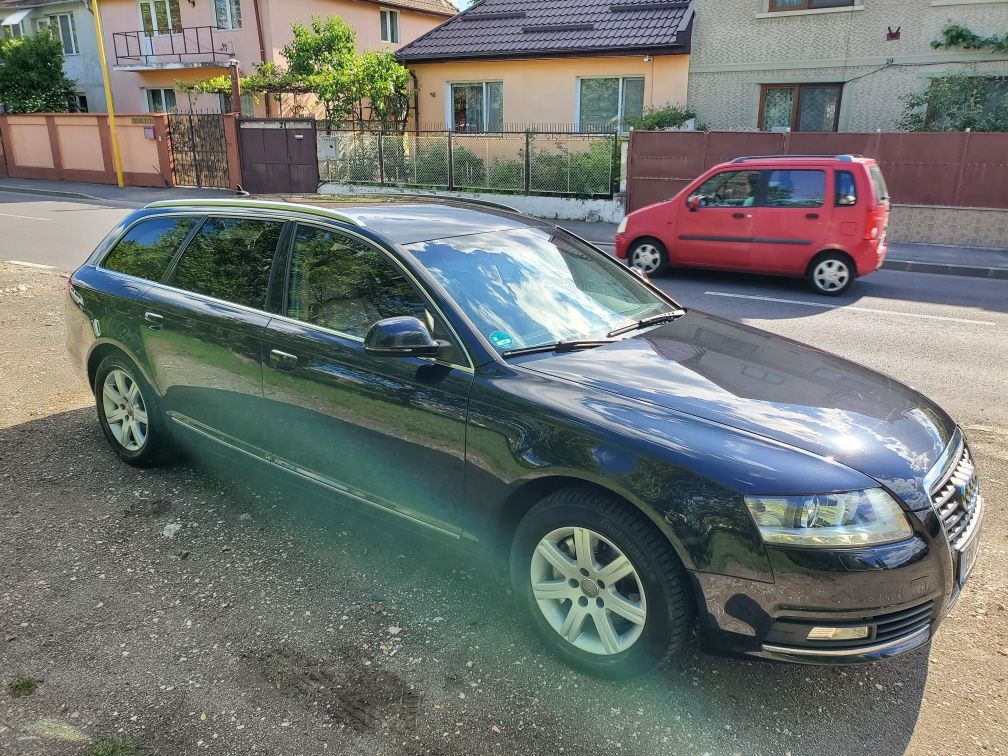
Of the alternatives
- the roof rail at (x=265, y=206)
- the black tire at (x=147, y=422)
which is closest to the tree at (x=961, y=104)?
the roof rail at (x=265, y=206)

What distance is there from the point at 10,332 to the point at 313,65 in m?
17.5

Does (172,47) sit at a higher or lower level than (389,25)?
lower

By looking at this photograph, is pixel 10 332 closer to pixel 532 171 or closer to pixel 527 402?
pixel 527 402

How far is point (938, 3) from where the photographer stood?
17062mm

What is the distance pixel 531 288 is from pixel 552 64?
65.8 ft

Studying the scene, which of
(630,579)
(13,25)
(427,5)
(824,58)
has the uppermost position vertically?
(427,5)

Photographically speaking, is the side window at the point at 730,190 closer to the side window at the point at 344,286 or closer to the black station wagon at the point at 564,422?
the black station wagon at the point at 564,422

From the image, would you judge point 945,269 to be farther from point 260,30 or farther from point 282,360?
point 260,30

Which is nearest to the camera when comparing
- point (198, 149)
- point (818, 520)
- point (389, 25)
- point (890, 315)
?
point (818, 520)

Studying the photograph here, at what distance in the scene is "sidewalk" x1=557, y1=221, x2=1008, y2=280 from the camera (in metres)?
12.5

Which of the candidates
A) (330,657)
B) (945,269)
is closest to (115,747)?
(330,657)

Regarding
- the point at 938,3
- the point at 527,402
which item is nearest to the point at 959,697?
the point at 527,402

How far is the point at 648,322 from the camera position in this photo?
3.81 m

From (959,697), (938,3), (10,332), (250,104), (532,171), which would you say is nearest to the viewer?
(959,697)
